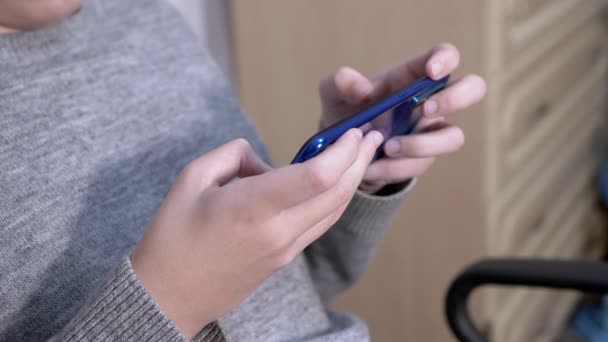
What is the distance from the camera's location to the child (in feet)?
1.41

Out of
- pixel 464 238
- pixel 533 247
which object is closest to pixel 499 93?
pixel 464 238

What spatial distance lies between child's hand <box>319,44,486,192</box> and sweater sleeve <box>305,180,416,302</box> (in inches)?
0.8

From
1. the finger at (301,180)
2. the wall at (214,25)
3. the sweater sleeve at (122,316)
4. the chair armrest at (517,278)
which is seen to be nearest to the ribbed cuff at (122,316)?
the sweater sleeve at (122,316)

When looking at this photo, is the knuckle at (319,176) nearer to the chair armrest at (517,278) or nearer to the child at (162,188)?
the child at (162,188)

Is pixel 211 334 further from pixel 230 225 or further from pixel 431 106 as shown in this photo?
pixel 431 106

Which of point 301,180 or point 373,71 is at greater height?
point 301,180

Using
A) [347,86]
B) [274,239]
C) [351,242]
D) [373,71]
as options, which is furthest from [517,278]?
[373,71]

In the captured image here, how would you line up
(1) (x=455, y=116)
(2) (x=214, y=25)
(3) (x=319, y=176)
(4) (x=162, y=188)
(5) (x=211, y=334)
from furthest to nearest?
(2) (x=214, y=25) < (1) (x=455, y=116) < (4) (x=162, y=188) < (5) (x=211, y=334) < (3) (x=319, y=176)

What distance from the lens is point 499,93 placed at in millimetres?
1056

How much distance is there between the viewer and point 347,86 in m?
0.62

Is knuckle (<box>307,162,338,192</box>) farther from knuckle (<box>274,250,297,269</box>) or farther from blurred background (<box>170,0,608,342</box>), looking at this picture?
blurred background (<box>170,0,608,342</box>)

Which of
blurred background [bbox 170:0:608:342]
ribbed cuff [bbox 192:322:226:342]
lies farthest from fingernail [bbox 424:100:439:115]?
blurred background [bbox 170:0:608:342]

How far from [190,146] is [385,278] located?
2.16 feet

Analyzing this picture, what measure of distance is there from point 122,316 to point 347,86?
293 mm
